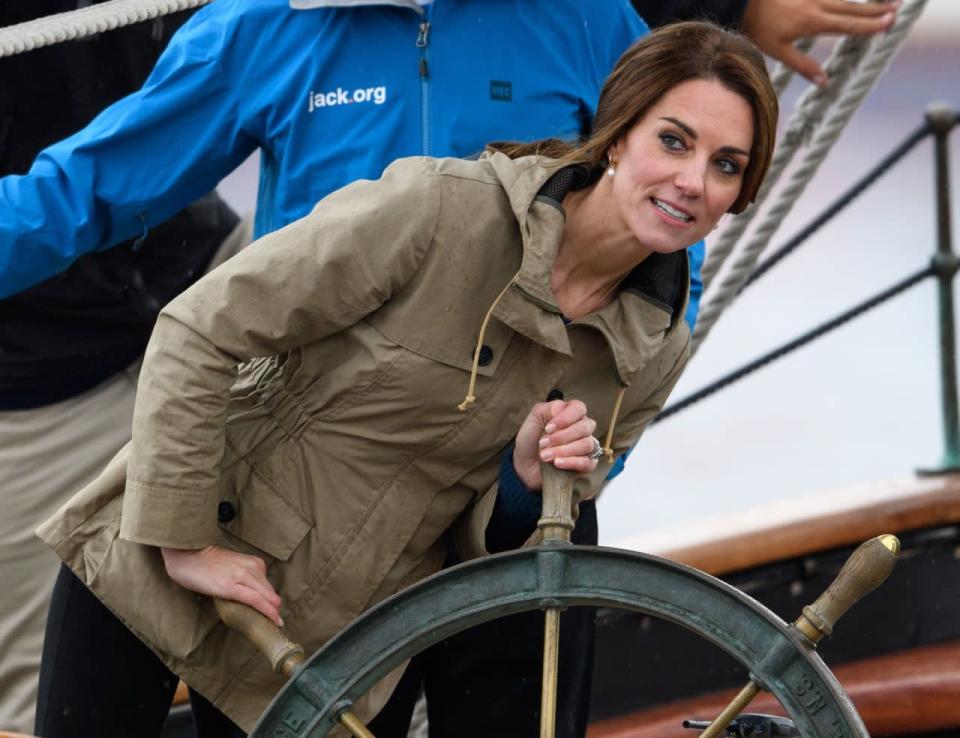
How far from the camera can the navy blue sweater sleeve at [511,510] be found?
1470 mm

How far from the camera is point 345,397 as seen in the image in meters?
1.45

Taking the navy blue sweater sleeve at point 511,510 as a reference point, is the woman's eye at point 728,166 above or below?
above

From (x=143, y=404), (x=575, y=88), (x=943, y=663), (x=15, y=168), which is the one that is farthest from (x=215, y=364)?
(x=943, y=663)

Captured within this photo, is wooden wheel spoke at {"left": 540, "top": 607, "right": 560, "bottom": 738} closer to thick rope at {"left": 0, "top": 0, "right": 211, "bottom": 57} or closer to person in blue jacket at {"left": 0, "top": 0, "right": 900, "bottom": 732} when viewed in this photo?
person in blue jacket at {"left": 0, "top": 0, "right": 900, "bottom": 732}

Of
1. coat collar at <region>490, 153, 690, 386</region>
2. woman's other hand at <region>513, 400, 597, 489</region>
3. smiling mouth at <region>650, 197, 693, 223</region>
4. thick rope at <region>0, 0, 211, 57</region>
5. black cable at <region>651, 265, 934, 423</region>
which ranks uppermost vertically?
thick rope at <region>0, 0, 211, 57</region>

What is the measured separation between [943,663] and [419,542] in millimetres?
1009

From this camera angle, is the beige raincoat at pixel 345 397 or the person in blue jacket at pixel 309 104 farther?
the person in blue jacket at pixel 309 104

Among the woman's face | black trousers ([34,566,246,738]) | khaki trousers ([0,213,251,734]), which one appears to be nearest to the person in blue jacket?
the woman's face

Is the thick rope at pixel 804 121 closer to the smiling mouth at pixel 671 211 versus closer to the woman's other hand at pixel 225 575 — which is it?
the smiling mouth at pixel 671 211

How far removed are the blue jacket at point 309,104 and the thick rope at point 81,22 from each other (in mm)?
173

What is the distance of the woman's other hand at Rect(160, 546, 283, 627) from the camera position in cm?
138

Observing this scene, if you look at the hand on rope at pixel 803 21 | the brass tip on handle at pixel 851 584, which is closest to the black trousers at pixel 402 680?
the brass tip on handle at pixel 851 584

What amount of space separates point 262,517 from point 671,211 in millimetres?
396

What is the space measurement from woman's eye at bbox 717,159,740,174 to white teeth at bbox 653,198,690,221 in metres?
0.04
